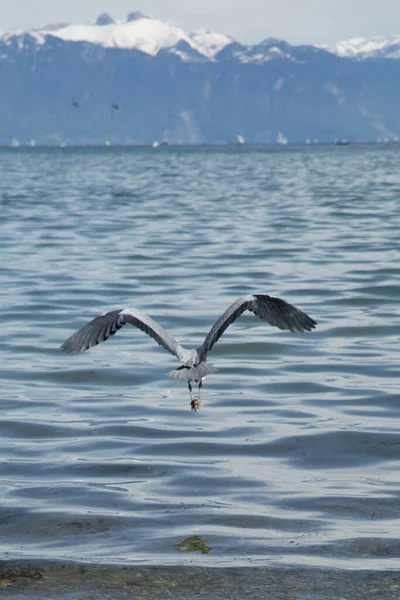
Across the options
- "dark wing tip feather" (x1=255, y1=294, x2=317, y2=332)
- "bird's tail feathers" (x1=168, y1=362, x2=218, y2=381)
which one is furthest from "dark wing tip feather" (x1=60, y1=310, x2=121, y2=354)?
"bird's tail feathers" (x1=168, y1=362, x2=218, y2=381)

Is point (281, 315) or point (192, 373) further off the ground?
point (281, 315)

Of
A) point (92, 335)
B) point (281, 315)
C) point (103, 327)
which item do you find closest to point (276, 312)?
point (281, 315)

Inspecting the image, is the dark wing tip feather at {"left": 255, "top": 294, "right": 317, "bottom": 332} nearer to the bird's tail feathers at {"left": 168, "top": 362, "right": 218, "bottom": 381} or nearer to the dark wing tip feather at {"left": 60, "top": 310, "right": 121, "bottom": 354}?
the dark wing tip feather at {"left": 60, "top": 310, "right": 121, "bottom": 354}

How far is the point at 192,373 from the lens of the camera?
33.0 ft

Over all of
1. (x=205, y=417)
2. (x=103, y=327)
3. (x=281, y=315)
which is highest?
(x=281, y=315)

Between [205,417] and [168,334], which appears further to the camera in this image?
[205,417]

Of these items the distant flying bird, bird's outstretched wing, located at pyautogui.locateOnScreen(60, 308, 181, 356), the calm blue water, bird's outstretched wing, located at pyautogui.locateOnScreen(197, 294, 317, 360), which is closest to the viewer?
the calm blue water

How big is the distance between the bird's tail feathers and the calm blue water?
1.43m

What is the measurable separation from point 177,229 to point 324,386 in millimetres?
28777

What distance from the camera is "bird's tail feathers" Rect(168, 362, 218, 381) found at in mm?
9992

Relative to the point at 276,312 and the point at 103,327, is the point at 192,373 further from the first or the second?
the point at 276,312

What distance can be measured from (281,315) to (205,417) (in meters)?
3.41

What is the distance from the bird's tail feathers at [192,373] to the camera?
9.99 m

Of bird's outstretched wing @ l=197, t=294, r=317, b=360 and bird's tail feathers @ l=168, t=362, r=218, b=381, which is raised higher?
bird's outstretched wing @ l=197, t=294, r=317, b=360
